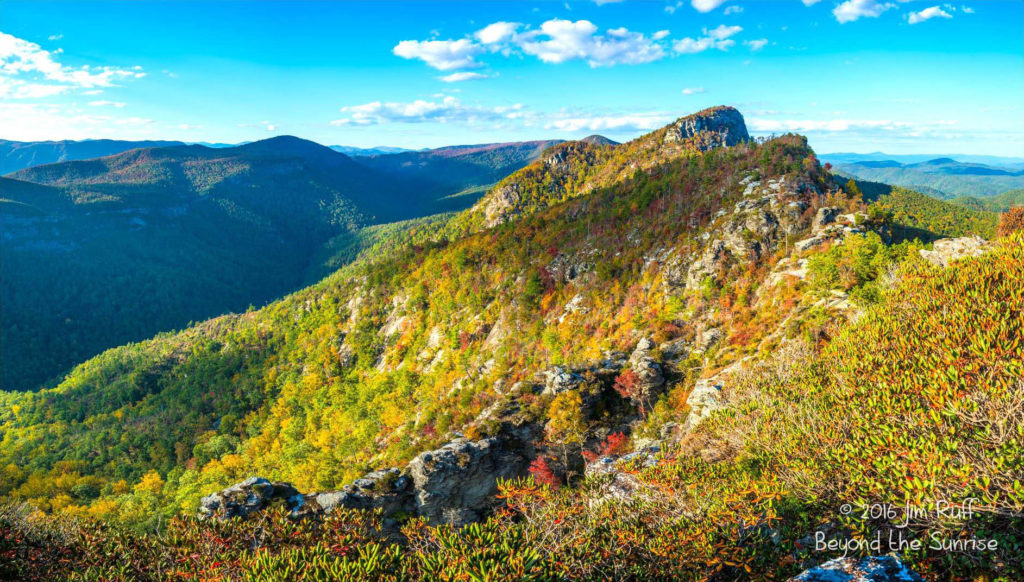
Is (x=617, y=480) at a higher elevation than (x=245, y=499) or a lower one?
higher

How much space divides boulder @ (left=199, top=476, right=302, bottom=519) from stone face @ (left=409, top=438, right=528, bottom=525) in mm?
10732

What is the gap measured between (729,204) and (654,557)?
218 feet

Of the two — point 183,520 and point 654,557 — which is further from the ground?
point 654,557

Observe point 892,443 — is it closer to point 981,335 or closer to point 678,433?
point 981,335

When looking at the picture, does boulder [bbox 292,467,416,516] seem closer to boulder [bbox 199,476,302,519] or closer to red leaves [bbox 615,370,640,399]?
boulder [bbox 199,476,302,519]

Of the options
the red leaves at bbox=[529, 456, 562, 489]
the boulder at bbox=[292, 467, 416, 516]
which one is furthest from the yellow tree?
the boulder at bbox=[292, 467, 416, 516]

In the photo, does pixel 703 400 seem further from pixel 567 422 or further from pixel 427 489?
pixel 427 489

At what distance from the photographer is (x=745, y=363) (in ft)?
117

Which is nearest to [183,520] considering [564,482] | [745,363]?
[564,482]

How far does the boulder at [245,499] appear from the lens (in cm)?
3638

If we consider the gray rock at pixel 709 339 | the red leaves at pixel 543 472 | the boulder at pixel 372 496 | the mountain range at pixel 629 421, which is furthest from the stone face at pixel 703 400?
the boulder at pixel 372 496

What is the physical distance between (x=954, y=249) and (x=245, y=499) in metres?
62.3

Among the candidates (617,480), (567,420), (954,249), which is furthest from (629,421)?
(954,249)

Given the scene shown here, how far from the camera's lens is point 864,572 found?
1195 cm
